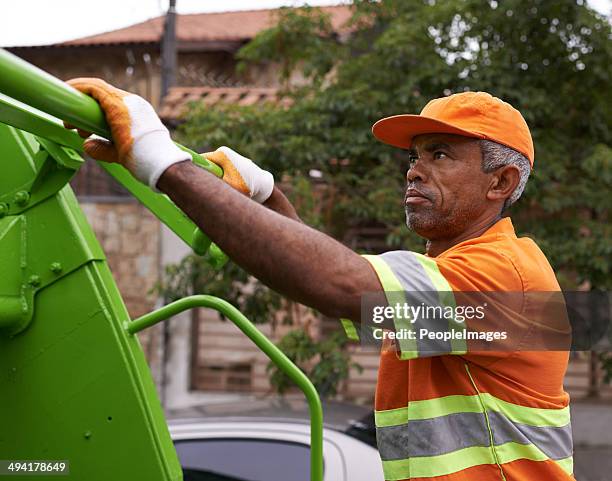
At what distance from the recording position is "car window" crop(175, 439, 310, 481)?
3408mm

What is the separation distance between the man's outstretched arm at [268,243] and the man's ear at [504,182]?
0.54 meters

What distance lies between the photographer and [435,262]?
1.56 metres

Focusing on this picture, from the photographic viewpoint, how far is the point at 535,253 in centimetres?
178

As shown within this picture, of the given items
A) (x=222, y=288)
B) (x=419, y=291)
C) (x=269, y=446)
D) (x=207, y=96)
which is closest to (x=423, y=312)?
(x=419, y=291)

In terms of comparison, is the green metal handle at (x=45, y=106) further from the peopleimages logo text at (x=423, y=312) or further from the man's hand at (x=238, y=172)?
the peopleimages logo text at (x=423, y=312)

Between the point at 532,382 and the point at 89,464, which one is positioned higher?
the point at 532,382

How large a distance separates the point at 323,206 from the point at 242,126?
743 mm

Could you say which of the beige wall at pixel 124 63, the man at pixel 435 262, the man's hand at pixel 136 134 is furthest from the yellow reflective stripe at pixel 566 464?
the beige wall at pixel 124 63

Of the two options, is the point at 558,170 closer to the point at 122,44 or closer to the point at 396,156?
the point at 396,156

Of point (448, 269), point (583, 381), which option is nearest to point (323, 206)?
point (583, 381)

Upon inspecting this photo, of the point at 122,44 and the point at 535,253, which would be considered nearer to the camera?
the point at 535,253

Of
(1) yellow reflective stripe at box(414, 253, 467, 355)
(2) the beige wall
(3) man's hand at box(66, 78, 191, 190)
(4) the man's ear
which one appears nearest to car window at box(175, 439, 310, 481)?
(4) the man's ear

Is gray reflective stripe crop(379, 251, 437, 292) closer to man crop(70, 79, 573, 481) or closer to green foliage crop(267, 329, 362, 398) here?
man crop(70, 79, 573, 481)

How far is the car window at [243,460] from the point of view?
11.2ft
